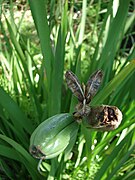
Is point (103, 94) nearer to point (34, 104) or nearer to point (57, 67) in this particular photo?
point (57, 67)

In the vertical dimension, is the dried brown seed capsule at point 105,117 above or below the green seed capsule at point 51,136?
above

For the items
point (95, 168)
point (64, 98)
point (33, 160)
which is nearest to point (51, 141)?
point (33, 160)

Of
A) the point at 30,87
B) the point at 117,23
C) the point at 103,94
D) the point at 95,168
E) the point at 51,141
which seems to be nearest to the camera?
the point at 51,141

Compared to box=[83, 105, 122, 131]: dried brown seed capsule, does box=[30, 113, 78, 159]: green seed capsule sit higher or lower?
lower
